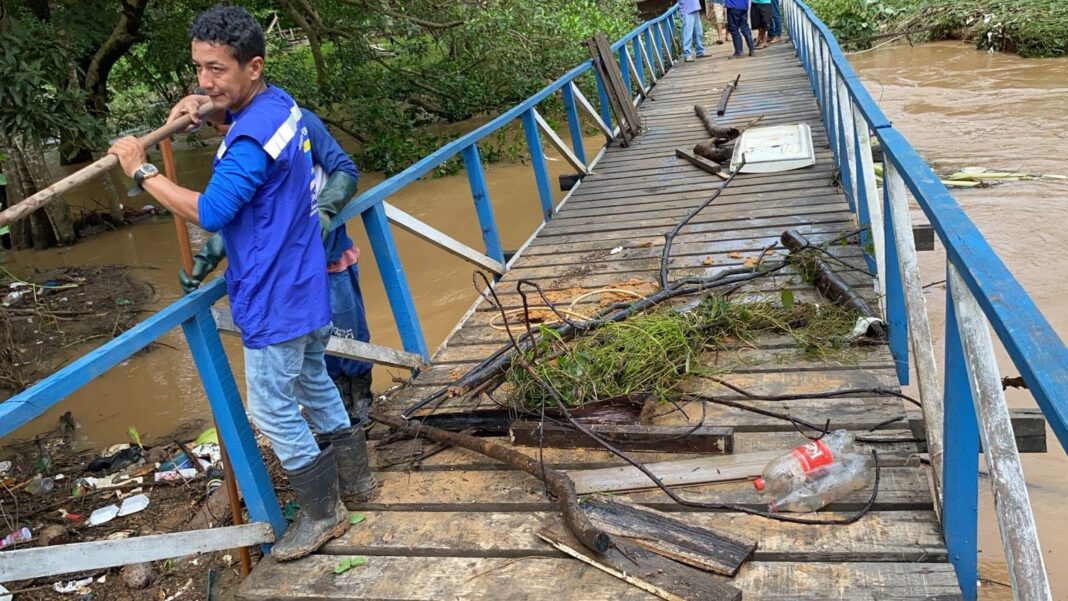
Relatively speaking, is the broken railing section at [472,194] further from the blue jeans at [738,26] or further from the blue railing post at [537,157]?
the blue jeans at [738,26]

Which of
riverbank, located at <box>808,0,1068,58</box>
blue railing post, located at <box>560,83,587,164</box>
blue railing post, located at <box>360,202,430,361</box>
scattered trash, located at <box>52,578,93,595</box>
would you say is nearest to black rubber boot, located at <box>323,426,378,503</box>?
blue railing post, located at <box>360,202,430,361</box>

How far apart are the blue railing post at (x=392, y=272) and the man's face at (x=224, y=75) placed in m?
1.25

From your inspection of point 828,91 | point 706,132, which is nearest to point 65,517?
point 828,91

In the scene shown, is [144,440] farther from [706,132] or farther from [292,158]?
[706,132]

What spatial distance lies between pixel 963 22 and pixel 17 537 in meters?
20.7

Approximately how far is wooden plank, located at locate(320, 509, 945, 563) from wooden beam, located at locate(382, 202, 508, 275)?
151cm

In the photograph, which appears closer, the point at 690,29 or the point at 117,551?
the point at 117,551

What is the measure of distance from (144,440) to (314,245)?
417 centimetres

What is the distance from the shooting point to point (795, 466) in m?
2.63

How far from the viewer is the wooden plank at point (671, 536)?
2.37m

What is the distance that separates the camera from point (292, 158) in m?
2.52

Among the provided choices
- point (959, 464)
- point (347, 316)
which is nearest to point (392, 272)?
point (347, 316)

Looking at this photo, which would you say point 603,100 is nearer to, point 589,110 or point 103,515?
point 589,110

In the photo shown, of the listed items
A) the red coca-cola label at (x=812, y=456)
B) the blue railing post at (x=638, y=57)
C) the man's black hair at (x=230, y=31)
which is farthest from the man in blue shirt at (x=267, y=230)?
the blue railing post at (x=638, y=57)
